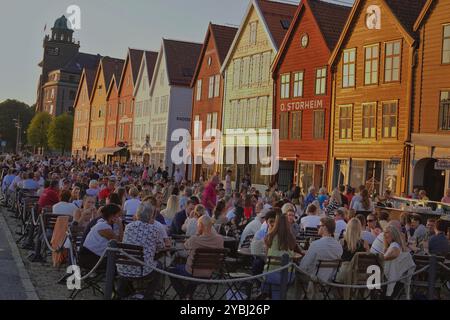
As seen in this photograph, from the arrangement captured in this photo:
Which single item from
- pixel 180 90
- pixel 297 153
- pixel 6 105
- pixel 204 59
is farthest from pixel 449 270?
pixel 6 105

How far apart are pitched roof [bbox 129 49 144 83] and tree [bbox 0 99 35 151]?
66.1m

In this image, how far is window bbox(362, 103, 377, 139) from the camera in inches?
1335

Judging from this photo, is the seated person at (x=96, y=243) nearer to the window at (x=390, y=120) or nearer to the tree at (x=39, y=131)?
the window at (x=390, y=120)

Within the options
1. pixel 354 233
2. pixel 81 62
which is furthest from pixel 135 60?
pixel 81 62

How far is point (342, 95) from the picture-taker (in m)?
36.3

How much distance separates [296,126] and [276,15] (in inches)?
363

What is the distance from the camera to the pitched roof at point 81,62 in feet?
408

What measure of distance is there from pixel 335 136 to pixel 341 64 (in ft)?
12.8

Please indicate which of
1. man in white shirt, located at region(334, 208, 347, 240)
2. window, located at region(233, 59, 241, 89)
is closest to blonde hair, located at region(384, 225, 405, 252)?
man in white shirt, located at region(334, 208, 347, 240)

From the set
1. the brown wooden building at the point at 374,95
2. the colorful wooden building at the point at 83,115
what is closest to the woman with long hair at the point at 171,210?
the brown wooden building at the point at 374,95

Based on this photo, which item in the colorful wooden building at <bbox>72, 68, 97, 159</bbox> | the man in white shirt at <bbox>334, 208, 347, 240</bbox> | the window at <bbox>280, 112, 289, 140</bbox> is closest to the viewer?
the man in white shirt at <bbox>334, 208, 347, 240</bbox>

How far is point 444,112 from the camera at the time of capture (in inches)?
1182

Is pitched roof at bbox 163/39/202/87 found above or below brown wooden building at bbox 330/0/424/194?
above

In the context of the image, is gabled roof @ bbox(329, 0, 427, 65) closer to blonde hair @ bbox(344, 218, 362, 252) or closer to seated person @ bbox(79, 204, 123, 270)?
blonde hair @ bbox(344, 218, 362, 252)
